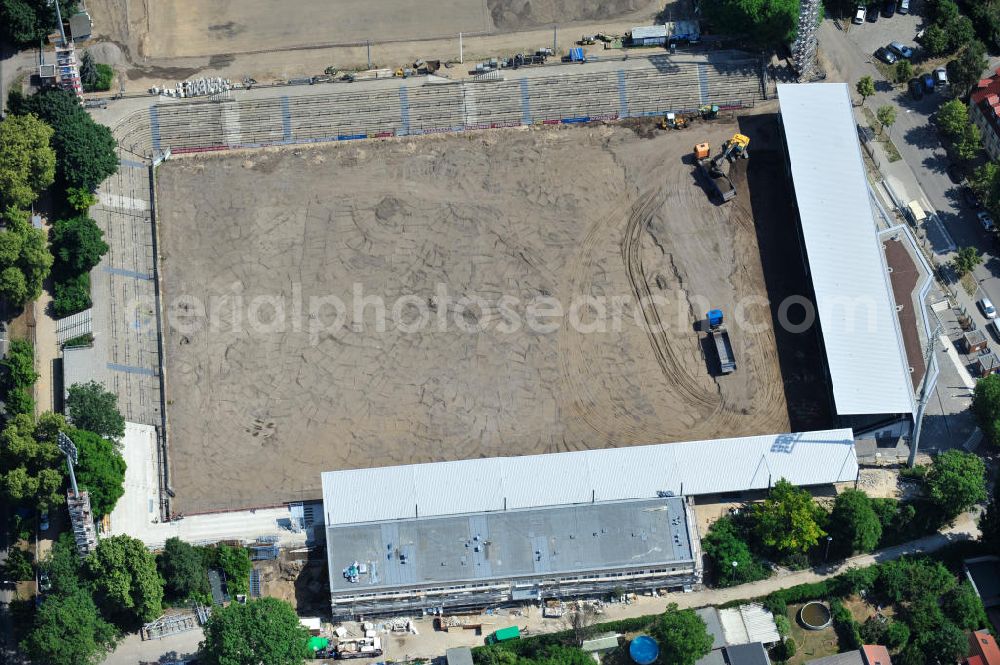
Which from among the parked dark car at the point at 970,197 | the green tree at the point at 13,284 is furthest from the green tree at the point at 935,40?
the green tree at the point at 13,284

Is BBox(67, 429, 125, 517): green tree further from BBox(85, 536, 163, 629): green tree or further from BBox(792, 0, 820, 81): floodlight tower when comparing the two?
BBox(792, 0, 820, 81): floodlight tower

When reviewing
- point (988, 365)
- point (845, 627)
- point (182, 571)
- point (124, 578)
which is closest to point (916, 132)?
point (988, 365)

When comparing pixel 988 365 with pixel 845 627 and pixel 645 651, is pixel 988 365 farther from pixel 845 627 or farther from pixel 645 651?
pixel 645 651

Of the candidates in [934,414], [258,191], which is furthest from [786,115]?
[258,191]

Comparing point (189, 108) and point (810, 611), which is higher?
point (189, 108)

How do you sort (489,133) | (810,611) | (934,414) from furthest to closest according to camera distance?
(489,133) < (934,414) < (810,611)

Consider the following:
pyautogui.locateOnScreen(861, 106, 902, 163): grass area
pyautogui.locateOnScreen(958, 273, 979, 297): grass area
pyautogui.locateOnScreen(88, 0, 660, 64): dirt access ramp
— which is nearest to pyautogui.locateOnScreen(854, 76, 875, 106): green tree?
pyautogui.locateOnScreen(861, 106, 902, 163): grass area

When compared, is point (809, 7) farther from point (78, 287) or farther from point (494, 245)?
point (78, 287)
